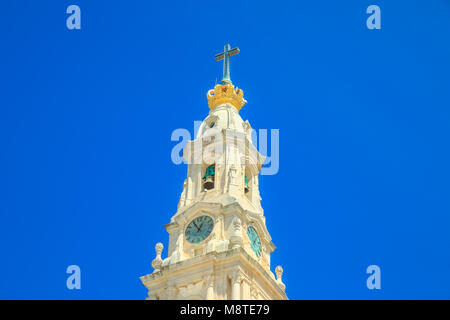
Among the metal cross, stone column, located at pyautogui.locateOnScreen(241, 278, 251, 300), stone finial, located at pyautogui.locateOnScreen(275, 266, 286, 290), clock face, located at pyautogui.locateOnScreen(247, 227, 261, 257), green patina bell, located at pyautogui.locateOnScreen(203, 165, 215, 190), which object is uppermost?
the metal cross

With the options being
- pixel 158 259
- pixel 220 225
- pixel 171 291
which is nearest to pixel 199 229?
pixel 220 225

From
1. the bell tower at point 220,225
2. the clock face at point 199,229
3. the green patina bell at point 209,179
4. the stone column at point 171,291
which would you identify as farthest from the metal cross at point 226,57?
the stone column at point 171,291

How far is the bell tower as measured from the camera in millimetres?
59031

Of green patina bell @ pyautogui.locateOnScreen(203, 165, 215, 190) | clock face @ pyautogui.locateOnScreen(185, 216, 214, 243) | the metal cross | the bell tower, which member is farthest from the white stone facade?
the metal cross

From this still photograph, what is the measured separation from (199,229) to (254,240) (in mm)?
5317

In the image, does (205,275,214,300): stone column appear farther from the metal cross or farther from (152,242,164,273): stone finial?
the metal cross

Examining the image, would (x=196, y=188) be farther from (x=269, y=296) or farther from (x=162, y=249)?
(x=269, y=296)

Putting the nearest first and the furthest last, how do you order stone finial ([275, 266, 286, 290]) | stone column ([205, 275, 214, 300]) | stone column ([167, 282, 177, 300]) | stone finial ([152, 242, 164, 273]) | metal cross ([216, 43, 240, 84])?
stone column ([205, 275, 214, 300]) → stone column ([167, 282, 177, 300]) → stone finial ([152, 242, 164, 273]) → stone finial ([275, 266, 286, 290]) → metal cross ([216, 43, 240, 84])

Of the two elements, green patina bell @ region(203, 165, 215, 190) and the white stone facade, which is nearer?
the white stone facade

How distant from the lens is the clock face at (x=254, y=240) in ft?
213

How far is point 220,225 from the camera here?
63.6 m

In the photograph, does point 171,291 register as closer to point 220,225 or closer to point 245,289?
point 245,289
